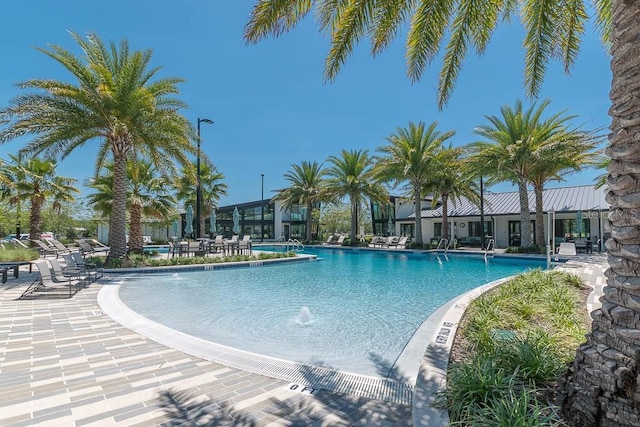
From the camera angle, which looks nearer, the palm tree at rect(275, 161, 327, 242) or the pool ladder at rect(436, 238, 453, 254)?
the pool ladder at rect(436, 238, 453, 254)

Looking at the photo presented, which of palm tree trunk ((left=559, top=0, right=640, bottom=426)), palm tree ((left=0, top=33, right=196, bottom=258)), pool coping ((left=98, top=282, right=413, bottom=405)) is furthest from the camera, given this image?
palm tree ((left=0, top=33, right=196, bottom=258))

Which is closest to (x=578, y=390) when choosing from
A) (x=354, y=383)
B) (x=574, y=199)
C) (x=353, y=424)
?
(x=353, y=424)

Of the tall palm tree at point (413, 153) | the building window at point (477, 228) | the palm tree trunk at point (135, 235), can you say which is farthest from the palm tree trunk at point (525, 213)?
the palm tree trunk at point (135, 235)

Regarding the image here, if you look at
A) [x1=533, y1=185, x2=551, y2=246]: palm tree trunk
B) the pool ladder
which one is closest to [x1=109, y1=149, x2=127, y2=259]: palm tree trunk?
the pool ladder

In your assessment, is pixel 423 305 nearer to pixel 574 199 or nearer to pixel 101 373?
pixel 101 373

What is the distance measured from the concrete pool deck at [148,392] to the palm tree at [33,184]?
22426 mm

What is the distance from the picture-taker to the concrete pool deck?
10.2 feet

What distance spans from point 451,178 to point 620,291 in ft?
83.3

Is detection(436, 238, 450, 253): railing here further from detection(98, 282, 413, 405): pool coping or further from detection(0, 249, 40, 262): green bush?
detection(0, 249, 40, 262): green bush

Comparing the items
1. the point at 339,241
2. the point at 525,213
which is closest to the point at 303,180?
the point at 339,241

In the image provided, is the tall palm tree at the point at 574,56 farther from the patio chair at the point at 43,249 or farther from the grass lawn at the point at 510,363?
the patio chair at the point at 43,249

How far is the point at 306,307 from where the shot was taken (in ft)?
28.3

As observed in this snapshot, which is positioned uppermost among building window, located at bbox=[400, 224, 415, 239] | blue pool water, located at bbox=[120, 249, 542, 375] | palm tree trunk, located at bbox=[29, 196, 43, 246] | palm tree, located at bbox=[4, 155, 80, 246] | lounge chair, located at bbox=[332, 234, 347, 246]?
palm tree, located at bbox=[4, 155, 80, 246]

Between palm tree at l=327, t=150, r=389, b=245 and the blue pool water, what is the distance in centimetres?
1511
